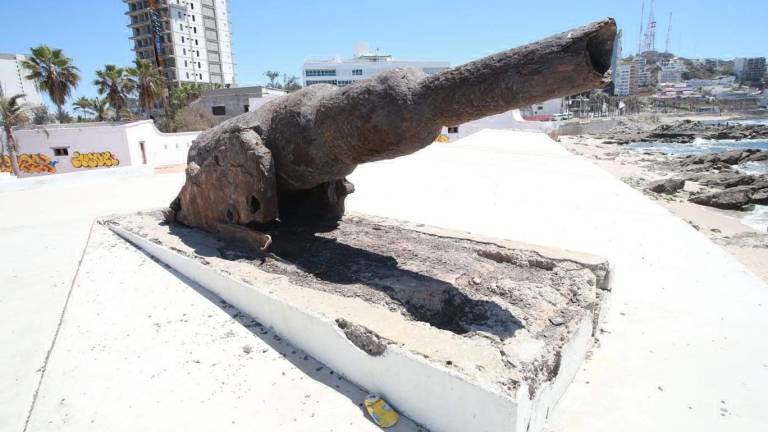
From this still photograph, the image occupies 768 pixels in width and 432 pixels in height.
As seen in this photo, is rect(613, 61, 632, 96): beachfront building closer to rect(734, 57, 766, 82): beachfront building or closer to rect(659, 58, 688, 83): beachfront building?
rect(734, 57, 766, 82): beachfront building

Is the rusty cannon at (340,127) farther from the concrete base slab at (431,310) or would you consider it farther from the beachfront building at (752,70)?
the beachfront building at (752,70)

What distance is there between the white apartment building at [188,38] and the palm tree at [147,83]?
25.7 metres

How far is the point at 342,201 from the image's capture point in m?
6.35

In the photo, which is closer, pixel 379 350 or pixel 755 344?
pixel 379 350

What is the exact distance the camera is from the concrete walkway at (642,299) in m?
3.34

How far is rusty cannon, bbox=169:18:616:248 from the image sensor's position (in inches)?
109

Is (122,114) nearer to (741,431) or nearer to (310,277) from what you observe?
(310,277)

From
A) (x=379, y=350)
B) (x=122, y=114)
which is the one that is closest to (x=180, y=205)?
(x=379, y=350)

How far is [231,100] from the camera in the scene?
34688mm

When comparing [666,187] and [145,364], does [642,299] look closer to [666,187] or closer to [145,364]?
[145,364]

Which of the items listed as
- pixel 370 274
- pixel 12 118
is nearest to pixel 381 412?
pixel 370 274

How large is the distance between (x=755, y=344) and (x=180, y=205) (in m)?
7.55

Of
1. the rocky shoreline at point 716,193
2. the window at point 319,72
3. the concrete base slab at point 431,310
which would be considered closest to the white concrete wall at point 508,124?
the rocky shoreline at point 716,193

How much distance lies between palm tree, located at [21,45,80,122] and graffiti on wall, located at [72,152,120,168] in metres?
6.19
